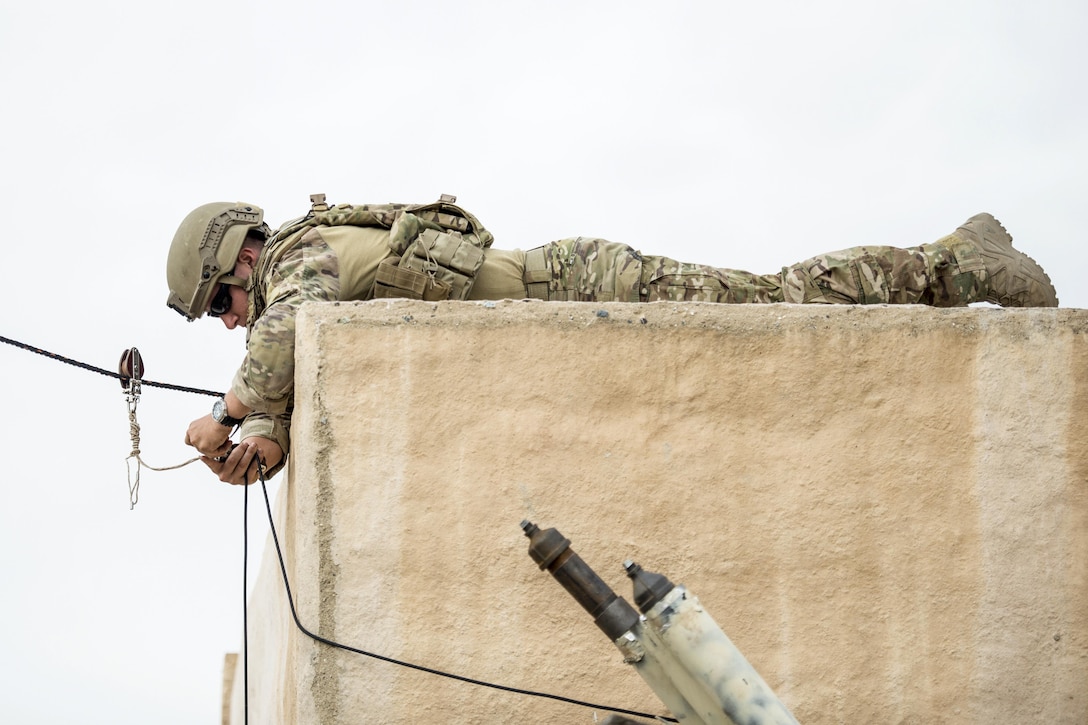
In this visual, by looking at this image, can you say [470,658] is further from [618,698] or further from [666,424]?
[666,424]

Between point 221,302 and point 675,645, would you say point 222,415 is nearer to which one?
point 221,302

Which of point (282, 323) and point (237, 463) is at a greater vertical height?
point (282, 323)

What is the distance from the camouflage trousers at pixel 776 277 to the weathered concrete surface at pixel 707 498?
87cm

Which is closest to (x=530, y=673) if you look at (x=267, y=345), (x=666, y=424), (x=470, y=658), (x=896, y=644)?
(x=470, y=658)

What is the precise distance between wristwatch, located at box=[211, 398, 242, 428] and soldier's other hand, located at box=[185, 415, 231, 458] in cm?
1

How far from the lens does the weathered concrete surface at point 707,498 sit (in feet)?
13.9

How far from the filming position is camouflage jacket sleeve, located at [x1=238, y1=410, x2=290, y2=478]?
4910 millimetres

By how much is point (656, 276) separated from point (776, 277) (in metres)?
0.48

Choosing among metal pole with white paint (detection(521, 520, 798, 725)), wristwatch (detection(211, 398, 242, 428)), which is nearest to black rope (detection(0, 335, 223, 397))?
wristwatch (detection(211, 398, 242, 428))

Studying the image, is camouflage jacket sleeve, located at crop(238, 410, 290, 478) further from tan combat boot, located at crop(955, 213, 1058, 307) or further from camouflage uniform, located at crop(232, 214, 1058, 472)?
tan combat boot, located at crop(955, 213, 1058, 307)

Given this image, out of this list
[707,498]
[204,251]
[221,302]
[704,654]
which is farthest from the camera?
[221,302]

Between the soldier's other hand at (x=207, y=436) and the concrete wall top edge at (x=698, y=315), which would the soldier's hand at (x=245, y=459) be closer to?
the soldier's other hand at (x=207, y=436)

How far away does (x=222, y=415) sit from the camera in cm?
491

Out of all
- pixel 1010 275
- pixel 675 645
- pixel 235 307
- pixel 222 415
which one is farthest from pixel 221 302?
pixel 675 645
